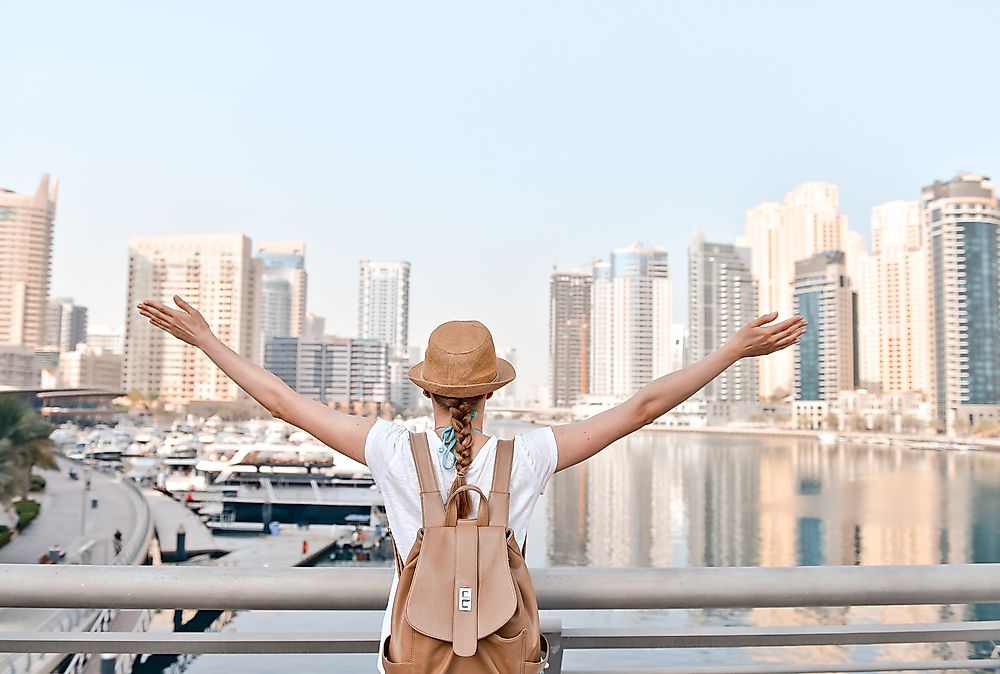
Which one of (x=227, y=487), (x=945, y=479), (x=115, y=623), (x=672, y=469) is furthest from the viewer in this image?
(x=672, y=469)

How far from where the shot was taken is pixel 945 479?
50844 mm

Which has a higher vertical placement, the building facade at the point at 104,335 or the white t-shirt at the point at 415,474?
the building facade at the point at 104,335

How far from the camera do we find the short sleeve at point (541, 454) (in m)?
1.38

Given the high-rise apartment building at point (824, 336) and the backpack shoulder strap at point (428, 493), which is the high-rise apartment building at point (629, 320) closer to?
the high-rise apartment building at point (824, 336)

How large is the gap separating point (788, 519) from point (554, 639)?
35449mm

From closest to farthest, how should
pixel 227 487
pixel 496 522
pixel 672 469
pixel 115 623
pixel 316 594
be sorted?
pixel 496 522 → pixel 316 594 → pixel 115 623 → pixel 227 487 → pixel 672 469

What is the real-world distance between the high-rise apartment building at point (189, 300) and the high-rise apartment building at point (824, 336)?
67.8 m

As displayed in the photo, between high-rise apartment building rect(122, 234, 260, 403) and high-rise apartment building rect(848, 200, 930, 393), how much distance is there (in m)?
79.3

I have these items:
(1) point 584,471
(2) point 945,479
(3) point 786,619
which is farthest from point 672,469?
(3) point 786,619

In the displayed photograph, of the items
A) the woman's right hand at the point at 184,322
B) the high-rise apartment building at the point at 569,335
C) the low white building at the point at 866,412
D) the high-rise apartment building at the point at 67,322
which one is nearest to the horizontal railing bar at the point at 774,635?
the woman's right hand at the point at 184,322

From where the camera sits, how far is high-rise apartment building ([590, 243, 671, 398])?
4867 inches

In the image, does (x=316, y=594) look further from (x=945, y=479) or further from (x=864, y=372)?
(x=864, y=372)

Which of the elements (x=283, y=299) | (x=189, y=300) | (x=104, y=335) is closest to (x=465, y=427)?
(x=189, y=300)

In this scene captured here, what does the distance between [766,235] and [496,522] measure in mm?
153896
